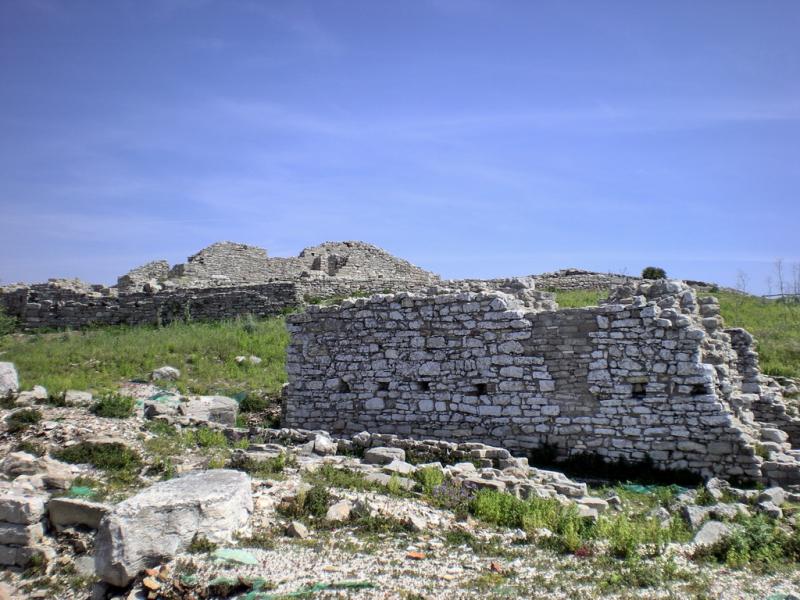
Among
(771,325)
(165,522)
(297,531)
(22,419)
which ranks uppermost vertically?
(771,325)

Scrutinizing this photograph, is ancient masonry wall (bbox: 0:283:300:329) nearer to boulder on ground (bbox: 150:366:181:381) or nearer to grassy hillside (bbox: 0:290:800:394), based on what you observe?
grassy hillside (bbox: 0:290:800:394)

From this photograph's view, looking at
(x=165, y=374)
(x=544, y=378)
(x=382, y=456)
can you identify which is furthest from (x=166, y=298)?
(x=544, y=378)

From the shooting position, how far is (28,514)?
7.14m

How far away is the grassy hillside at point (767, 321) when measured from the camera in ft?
55.7

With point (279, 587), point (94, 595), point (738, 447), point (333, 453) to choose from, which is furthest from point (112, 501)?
point (738, 447)

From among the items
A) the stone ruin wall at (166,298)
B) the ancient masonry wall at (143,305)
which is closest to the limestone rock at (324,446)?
the stone ruin wall at (166,298)

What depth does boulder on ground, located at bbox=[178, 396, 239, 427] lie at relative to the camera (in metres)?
13.2

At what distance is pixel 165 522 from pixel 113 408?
6056mm

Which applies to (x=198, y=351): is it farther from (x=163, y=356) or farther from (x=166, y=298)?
(x=166, y=298)

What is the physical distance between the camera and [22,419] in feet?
35.2

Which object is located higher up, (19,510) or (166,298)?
(166,298)

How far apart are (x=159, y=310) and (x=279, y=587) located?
22.0 m

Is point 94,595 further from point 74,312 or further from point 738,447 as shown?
point 74,312

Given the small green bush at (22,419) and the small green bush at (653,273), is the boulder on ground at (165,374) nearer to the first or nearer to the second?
the small green bush at (22,419)
